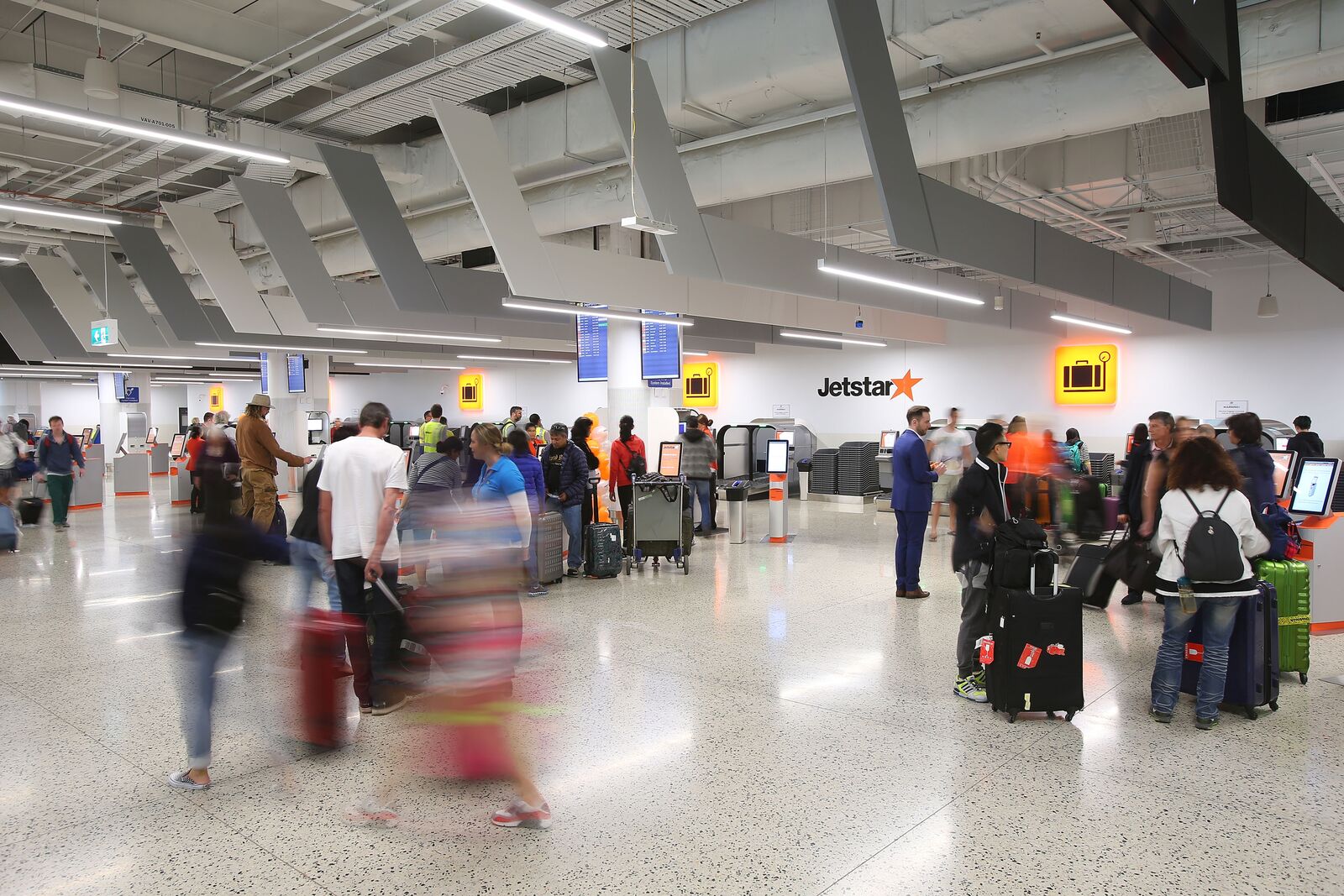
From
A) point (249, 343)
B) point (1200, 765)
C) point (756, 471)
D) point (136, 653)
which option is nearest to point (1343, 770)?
point (1200, 765)

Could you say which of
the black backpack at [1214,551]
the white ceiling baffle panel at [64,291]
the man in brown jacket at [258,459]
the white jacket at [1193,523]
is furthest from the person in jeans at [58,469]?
the black backpack at [1214,551]

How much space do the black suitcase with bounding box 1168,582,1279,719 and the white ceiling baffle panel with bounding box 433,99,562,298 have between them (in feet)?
21.7

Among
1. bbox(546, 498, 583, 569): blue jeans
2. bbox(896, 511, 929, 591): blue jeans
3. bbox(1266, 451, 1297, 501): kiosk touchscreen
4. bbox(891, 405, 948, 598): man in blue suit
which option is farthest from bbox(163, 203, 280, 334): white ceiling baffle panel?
bbox(1266, 451, 1297, 501): kiosk touchscreen

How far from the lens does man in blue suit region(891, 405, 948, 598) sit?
6.94 metres

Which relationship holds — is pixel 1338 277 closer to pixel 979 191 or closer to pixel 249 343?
pixel 979 191

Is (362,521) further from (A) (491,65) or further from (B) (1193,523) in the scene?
(A) (491,65)

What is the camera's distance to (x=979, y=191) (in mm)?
10688

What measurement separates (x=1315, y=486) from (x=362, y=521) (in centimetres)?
624

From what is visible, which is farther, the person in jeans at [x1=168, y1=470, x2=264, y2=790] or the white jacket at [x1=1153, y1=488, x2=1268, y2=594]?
the white jacket at [x1=1153, y1=488, x2=1268, y2=594]

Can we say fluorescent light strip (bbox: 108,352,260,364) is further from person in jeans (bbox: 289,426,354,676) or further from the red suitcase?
the red suitcase

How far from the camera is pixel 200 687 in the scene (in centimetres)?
348

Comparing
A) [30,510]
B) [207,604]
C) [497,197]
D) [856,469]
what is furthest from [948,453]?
[30,510]

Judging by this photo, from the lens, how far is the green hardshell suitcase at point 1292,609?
4766 mm

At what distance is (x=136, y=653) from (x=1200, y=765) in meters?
6.38
